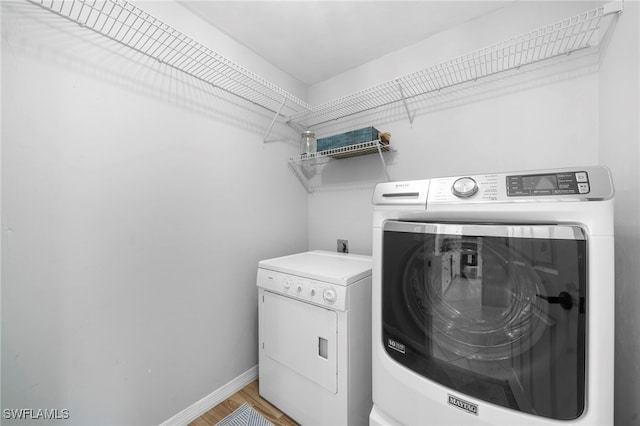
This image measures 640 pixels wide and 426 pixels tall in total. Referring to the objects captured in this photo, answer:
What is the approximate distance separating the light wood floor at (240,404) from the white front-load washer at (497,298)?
2.43 feet

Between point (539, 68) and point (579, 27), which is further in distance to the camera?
point (539, 68)

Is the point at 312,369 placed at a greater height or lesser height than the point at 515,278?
lesser

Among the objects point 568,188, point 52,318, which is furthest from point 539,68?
point 52,318

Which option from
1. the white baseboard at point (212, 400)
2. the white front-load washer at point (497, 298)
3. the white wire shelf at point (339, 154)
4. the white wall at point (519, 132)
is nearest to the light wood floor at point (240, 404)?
the white baseboard at point (212, 400)

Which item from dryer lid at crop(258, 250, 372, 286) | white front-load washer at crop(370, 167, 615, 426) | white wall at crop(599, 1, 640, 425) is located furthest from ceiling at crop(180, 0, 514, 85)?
dryer lid at crop(258, 250, 372, 286)

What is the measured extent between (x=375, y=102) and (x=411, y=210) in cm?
128

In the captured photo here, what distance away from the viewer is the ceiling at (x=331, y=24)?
1.46 meters

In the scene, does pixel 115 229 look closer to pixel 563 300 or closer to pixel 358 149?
pixel 358 149

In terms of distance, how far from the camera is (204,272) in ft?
5.11

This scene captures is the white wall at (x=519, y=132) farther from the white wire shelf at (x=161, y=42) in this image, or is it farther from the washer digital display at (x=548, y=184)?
the white wire shelf at (x=161, y=42)


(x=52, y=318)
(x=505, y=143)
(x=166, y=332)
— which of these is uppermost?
(x=505, y=143)

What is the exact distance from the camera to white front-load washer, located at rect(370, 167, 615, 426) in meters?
0.69

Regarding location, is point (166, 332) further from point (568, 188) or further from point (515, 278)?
point (568, 188)

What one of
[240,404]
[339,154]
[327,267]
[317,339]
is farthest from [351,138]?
[240,404]
